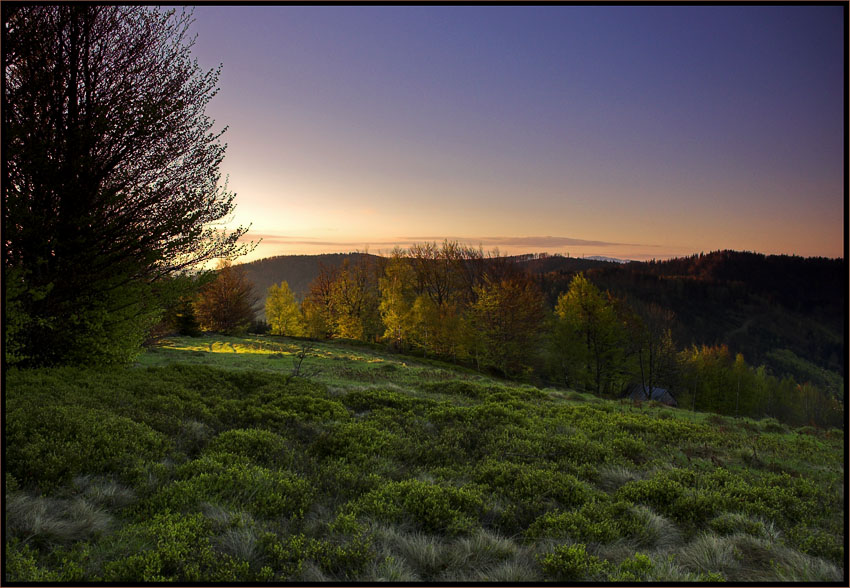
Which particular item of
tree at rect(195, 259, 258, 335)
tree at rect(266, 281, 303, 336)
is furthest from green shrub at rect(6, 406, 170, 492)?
tree at rect(266, 281, 303, 336)

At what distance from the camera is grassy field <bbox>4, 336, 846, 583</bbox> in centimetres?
430

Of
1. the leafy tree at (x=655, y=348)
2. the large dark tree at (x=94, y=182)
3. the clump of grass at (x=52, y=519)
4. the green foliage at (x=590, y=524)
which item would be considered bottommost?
the leafy tree at (x=655, y=348)

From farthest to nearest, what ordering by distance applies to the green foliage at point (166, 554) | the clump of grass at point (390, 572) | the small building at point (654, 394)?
the small building at point (654, 394), the clump of grass at point (390, 572), the green foliage at point (166, 554)

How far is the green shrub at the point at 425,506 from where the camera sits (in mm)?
5371

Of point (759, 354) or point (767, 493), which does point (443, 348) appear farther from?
point (759, 354)

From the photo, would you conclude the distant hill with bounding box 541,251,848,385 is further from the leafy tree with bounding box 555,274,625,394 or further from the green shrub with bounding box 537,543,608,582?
the green shrub with bounding box 537,543,608,582

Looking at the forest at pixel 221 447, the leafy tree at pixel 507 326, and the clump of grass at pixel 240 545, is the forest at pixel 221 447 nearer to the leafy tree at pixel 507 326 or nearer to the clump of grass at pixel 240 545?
the clump of grass at pixel 240 545

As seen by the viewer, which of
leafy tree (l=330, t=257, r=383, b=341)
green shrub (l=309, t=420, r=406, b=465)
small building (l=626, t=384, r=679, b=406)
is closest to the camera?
green shrub (l=309, t=420, r=406, b=465)

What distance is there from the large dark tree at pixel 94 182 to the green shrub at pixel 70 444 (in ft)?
12.5

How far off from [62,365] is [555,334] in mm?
41702

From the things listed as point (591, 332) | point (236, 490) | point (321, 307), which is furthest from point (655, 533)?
point (321, 307)

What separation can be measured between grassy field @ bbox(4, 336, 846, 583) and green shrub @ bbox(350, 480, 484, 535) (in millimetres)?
29

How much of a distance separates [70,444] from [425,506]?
5501 mm

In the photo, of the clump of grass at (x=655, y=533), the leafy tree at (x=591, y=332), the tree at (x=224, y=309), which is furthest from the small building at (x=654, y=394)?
the tree at (x=224, y=309)
